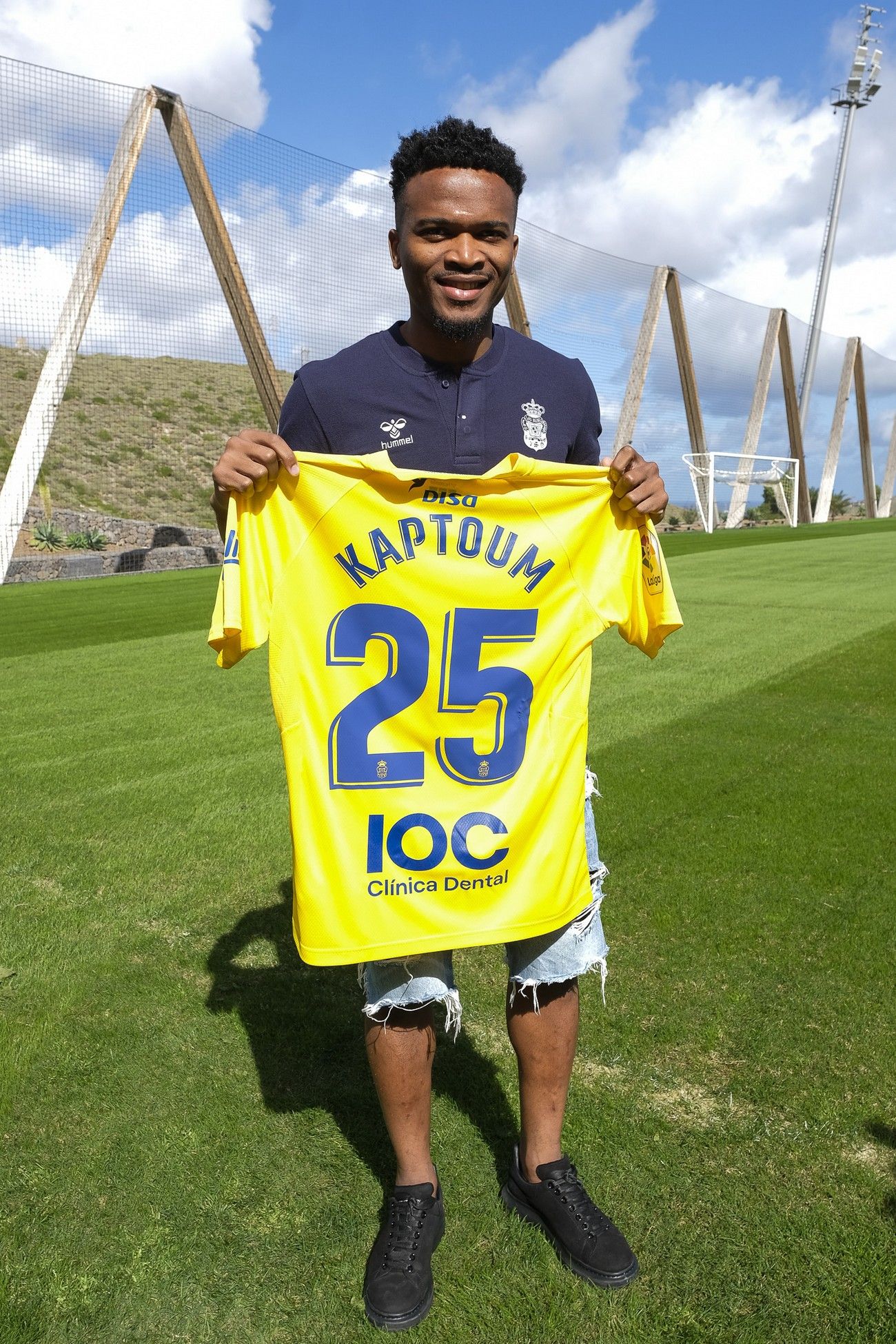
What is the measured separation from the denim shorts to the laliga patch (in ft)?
1.43

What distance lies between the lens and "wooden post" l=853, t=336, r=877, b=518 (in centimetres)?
4125

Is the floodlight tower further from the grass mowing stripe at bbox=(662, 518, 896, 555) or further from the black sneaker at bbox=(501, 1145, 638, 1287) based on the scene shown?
the black sneaker at bbox=(501, 1145, 638, 1287)

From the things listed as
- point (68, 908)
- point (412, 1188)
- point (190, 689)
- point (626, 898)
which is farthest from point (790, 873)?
point (190, 689)

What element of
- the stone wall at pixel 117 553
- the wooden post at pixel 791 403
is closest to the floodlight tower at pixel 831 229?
the wooden post at pixel 791 403

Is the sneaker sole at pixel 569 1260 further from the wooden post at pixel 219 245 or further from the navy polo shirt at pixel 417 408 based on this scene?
the wooden post at pixel 219 245

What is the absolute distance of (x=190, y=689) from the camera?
722 centimetres

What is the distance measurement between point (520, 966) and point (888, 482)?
52.6 metres

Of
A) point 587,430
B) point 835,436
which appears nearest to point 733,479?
point 835,436

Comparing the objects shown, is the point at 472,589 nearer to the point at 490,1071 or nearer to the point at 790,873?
the point at 490,1071

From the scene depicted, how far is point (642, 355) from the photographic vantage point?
81.6 ft

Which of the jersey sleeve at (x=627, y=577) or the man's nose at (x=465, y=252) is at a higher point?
the man's nose at (x=465, y=252)

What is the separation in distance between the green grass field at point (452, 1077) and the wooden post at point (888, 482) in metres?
47.9

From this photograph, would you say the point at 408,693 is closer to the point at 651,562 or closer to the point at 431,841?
the point at 431,841

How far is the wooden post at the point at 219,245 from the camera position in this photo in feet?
47.9
